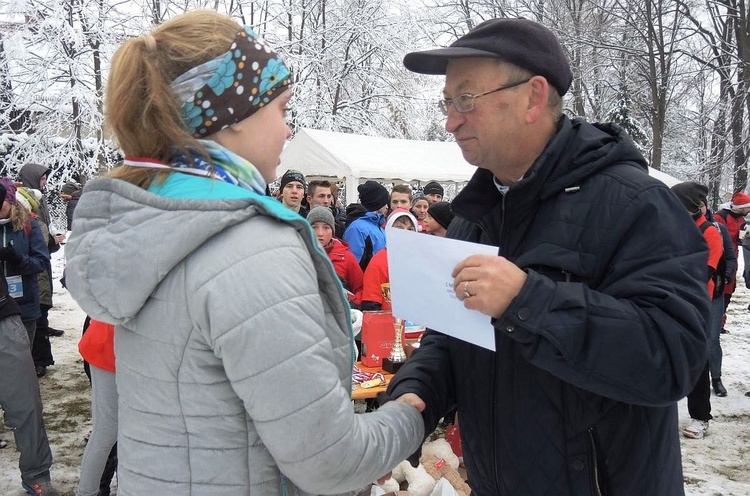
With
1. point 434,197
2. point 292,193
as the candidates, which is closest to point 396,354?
point 292,193

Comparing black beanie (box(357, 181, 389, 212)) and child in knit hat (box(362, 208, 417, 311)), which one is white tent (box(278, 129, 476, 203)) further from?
child in knit hat (box(362, 208, 417, 311))

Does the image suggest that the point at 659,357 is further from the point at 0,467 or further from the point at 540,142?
the point at 0,467

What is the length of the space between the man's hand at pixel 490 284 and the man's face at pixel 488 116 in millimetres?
448

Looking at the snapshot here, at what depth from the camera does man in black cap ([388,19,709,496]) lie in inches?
46.4

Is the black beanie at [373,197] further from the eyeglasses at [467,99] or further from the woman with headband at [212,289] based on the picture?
the woman with headband at [212,289]

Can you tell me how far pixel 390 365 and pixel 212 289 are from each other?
283 centimetres

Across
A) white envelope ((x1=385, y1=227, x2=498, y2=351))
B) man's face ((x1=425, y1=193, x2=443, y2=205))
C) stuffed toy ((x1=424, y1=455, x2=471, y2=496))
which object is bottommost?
stuffed toy ((x1=424, y1=455, x2=471, y2=496))

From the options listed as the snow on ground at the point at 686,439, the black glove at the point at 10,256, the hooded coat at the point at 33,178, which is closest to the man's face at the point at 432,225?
the snow on ground at the point at 686,439

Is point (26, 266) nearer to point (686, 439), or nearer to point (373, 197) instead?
point (373, 197)

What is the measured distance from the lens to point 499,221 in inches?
63.3

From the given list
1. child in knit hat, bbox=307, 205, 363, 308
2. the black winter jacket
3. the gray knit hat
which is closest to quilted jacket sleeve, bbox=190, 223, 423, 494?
the black winter jacket

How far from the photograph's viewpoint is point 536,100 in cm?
152

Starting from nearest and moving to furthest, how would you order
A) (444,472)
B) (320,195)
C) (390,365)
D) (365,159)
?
(444,472) → (390,365) → (320,195) → (365,159)

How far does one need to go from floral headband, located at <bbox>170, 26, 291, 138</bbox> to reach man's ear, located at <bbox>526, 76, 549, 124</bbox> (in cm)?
70
